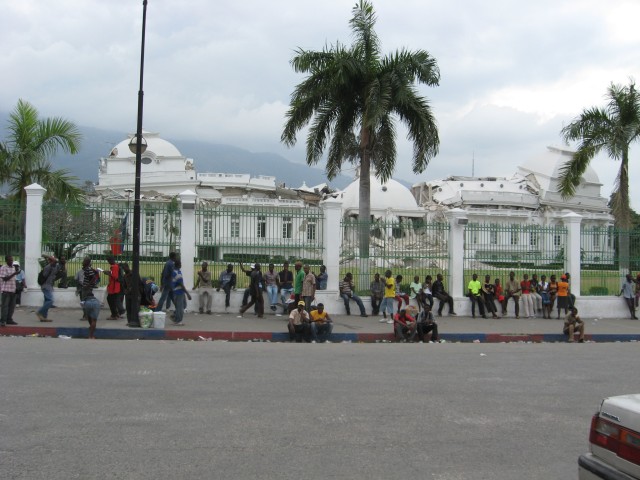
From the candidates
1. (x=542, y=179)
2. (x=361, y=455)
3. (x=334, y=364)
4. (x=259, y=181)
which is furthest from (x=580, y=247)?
(x=542, y=179)

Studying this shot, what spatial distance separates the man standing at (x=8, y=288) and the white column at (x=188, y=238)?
4498mm

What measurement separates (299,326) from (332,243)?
4.10 m

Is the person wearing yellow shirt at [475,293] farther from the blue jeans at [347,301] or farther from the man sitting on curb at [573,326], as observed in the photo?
the blue jeans at [347,301]

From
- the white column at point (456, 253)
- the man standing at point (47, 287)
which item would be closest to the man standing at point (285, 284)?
the white column at point (456, 253)

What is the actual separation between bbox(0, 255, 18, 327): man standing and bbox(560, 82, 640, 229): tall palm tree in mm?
17186

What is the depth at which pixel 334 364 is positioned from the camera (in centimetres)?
1029

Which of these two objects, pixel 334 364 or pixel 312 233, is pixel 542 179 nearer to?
pixel 312 233

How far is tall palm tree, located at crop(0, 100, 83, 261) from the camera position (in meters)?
18.4

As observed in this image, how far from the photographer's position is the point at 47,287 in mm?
14719

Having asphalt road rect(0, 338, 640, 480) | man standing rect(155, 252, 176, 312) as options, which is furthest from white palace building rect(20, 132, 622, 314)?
asphalt road rect(0, 338, 640, 480)

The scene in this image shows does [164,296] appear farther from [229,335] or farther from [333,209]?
[333,209]

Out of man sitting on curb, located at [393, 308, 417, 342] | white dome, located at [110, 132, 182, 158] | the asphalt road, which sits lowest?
the asphalt road

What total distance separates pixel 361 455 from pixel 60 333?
33.5 feet

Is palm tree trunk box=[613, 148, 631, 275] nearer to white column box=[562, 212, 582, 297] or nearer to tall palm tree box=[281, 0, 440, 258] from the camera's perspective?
white column box=[562, 212, 582, 297]
